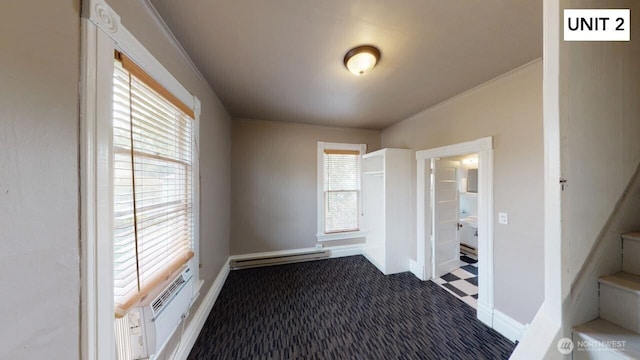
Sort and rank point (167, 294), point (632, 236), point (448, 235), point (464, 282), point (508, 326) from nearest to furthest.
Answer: point (632, 236) < point (167, 294) < point (508, 326) < point (464, 282) < point (448, 235)

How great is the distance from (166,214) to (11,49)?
1.05 metres

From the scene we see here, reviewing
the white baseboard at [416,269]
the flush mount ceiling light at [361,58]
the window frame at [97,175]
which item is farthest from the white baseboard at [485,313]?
the window frame at [97,175]

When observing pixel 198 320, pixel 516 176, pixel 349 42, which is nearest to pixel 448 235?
pixel 516 176

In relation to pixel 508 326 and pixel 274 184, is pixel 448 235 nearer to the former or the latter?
pixel 508 326

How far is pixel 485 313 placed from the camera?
2.03 m

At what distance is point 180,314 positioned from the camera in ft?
4.63

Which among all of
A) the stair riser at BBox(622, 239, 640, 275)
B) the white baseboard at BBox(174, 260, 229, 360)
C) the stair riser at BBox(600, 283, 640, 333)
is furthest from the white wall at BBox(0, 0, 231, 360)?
the stair riser at BBox(622, 239, 640, 275)

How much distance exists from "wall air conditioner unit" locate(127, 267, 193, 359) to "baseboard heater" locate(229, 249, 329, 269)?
5.78 ft

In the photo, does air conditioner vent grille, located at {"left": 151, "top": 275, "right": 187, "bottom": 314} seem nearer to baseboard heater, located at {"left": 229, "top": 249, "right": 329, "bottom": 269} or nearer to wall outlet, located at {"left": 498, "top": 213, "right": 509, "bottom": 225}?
baseboard heater, located at {"left": 229, "top": 249, "right": 329, "bottom": 269}

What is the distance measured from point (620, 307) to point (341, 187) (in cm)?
314

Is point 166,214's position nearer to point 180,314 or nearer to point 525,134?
point 180,314

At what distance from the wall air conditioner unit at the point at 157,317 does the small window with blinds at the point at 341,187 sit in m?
2.47

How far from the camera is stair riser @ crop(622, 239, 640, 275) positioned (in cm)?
90

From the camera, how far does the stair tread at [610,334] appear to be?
2.20 feet
